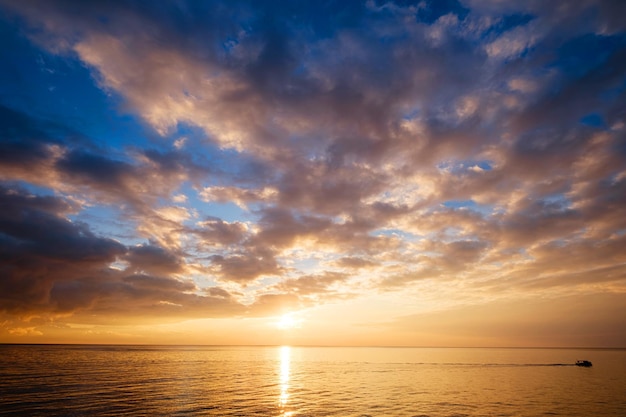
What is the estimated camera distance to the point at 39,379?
86.7 metres

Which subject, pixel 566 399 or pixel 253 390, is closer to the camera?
pixel 566 399

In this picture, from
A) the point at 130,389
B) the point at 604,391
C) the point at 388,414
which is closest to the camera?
the point at 388,414

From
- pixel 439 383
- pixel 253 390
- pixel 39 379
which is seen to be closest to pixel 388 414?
pixel 253 390

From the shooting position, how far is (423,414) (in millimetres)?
54531

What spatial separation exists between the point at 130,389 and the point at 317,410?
43.0 meters

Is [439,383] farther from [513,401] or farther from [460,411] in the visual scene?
[460,411]

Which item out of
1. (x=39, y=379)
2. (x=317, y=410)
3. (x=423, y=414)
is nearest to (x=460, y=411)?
(x=423, y=414)

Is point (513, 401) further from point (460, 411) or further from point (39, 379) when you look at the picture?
point (39, 379)

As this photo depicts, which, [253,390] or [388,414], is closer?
[388,414]

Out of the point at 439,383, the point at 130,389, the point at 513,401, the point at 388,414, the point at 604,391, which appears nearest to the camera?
the point at 388,414

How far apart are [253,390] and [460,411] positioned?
4325cm

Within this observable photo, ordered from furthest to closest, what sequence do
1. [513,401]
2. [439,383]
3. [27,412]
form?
[439,383]
[513,401]
[27,412]

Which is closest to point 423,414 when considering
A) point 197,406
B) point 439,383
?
point 197,406

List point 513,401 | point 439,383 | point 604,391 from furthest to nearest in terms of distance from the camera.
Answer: point 439,383, point 604,391, point 513,401
